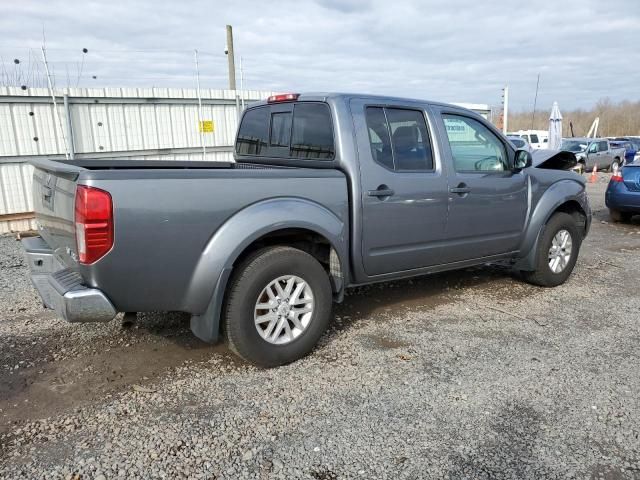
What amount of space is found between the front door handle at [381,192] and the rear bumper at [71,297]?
201 cm

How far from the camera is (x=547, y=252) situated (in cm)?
540

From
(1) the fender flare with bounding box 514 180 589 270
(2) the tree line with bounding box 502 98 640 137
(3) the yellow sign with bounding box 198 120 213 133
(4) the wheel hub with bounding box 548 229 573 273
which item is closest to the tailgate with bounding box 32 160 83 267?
(1) the fender flare with bounding box 514 180 589 270

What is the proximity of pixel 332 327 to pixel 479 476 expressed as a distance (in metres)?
2.09

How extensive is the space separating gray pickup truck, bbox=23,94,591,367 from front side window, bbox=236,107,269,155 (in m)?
0.01

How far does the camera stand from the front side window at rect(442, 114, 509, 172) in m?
4.60

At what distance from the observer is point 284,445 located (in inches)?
109

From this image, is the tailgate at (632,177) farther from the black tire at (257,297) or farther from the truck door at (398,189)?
the black tire at (257,297)

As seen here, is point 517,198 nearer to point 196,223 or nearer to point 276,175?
point 276,175

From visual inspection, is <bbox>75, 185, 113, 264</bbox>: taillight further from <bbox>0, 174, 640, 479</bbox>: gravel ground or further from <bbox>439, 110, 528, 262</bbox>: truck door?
<bbox>439, 110, 528, 262</bbox>: truck door

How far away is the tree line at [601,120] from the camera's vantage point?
5638cm

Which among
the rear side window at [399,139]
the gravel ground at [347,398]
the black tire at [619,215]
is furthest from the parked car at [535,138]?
the rear side window at [399,139]

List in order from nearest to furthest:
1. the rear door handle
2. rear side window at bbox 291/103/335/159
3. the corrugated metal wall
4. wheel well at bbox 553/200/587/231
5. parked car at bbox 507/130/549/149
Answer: the rear door handle < rear side window at bbox 291/103/335/159 < wheel well at bbox 553/200/587/231 < the corrugated metal wall < parked car at bbox 507/130/549/149

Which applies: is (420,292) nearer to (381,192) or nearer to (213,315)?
(381,192)

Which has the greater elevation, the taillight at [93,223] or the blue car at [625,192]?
the taillight at [93,223]
